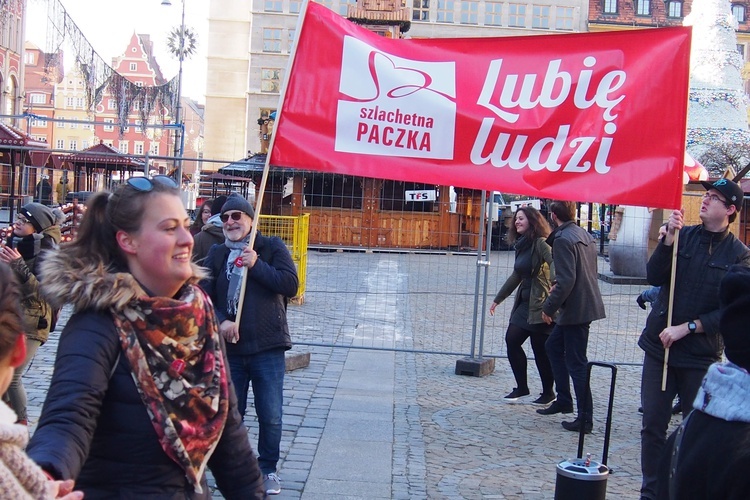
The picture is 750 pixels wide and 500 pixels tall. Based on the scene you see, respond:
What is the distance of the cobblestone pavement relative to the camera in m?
5.84

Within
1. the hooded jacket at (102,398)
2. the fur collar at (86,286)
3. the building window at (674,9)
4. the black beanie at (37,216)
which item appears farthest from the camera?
the building window at (674,9)

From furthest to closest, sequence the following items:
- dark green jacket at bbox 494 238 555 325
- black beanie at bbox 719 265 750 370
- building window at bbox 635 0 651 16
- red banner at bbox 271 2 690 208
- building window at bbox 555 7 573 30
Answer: building window at bbox 555 7 573 30
building window at bbox 635 0 651 16
dark green jacket at bbox 494 238 555 325
red banner at bbox 271 2 690 208
black beanie at bbox 719 265 750 370

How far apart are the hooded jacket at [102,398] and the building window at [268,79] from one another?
70.7 meters

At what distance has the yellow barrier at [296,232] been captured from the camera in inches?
568

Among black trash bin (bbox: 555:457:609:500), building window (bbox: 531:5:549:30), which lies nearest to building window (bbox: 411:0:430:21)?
building window (bbox: 531:5:549:30)

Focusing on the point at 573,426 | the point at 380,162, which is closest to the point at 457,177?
the point at 380,162

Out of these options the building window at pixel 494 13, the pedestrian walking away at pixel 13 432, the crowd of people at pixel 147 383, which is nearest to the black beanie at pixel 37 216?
the crowd of people at pixel 147 383

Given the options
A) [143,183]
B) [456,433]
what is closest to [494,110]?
[456,433]

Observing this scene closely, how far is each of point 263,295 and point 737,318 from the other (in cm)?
323

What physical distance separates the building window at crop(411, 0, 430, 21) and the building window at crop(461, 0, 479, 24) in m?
2.68

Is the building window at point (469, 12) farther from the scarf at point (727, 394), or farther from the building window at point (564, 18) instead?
the scarf at point (727, 394)

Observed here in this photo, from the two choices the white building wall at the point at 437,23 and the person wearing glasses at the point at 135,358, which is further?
the white building wall at the point at 437,23

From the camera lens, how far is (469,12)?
69.8 meters

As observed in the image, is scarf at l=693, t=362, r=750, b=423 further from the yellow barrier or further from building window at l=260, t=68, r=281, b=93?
building window at l=260, t=68, r=281, b=93
